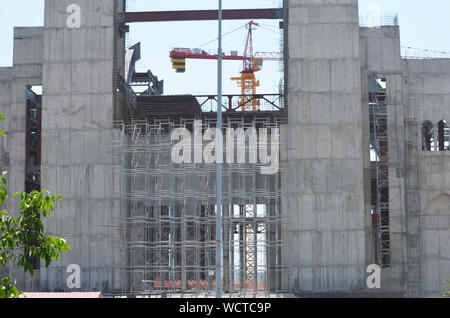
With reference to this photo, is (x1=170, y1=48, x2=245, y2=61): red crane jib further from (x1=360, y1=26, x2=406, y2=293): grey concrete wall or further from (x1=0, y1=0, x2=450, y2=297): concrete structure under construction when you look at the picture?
(x1=360, y1=26, x2=406, y2=293): grey concrete wall

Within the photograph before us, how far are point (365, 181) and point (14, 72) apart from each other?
24016 millimetres

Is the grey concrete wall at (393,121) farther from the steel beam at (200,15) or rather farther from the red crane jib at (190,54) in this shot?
the red crane jib at (190,54)

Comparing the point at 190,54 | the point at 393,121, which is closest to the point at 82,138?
the point at 393,121

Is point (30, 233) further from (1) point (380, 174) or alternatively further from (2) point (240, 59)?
(2) point (240, 59)

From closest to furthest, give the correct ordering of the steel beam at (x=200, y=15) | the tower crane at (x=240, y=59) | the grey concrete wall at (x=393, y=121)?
the grey concrete wall at (x=393, y=121)
the steel beam at (x=200, y=15)
the tower crane at (x=240, y=59)

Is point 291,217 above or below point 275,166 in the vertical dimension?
below

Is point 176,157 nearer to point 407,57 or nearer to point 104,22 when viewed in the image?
point 104,22

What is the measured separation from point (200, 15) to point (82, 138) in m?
11.0

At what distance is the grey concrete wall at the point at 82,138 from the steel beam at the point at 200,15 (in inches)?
69.7

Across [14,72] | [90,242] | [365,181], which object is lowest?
[90,242]

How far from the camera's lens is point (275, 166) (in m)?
47.7

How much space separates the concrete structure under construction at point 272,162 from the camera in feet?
152

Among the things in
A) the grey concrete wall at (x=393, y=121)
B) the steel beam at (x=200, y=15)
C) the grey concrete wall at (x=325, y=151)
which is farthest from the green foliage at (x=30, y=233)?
the steel beam at (x=200, y=15)
